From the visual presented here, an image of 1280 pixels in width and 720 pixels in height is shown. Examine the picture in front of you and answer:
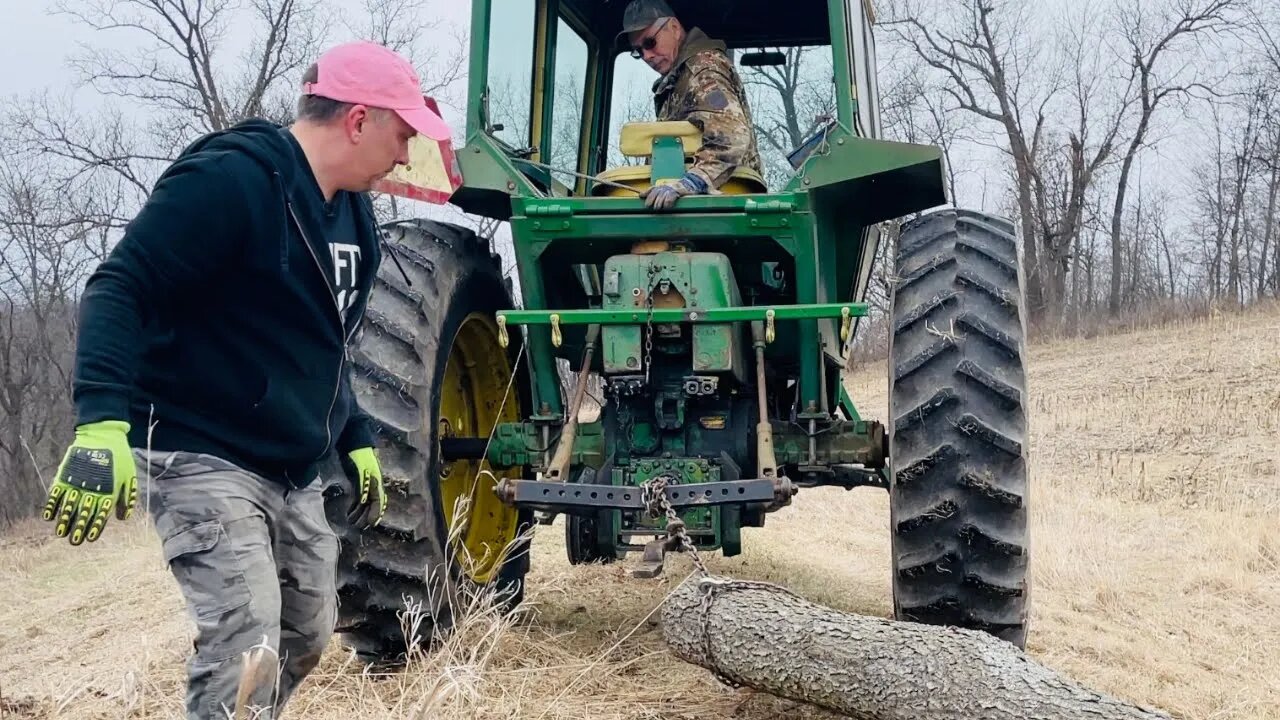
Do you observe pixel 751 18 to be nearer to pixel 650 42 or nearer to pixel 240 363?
pixel 650 42

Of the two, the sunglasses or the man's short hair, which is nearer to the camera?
the man's short hair

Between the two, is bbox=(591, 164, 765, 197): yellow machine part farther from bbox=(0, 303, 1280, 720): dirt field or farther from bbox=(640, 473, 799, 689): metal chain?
bbox=(0, 303, 1280, 720): dirt field

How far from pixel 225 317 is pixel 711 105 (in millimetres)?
2530

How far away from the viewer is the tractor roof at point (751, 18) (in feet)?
17.6

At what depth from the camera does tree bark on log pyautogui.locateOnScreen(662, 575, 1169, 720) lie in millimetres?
2855

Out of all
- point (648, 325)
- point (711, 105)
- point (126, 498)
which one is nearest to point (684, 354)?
point (648, 325)

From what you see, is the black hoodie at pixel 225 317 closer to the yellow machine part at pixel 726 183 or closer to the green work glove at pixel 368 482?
the green work glove at pixel 368 482

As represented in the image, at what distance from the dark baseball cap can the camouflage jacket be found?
15 cm

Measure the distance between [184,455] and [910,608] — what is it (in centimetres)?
245

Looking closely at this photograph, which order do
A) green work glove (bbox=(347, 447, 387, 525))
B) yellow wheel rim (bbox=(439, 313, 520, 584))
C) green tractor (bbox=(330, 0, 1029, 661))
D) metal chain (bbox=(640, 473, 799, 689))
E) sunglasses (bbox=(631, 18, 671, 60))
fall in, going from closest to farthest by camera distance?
1. green work glove (bbox=(347, 447, 387, 525))
2. metal chain (bbox=(640, 473, 799, 689))
3. green tractor (bbox=(330, 0, 1029, 661))
4. sunglasses (bbox=(631, 18, 671, 60))
5. yellow wheel rim (bbox=(439, 313, 520, 584))

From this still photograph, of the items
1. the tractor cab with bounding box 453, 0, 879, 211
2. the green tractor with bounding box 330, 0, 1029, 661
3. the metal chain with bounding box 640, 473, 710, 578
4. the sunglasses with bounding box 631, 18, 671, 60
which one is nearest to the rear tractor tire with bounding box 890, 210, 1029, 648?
the green tractor with bounding box 330, 0, 1029, 661

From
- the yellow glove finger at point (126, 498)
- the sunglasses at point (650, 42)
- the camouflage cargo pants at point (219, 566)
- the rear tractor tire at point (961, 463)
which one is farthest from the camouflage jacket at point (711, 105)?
the yellow glove finger at point (126, 498)

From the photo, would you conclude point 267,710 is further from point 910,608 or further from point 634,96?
point 634,96

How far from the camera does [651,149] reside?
472 centimetres
